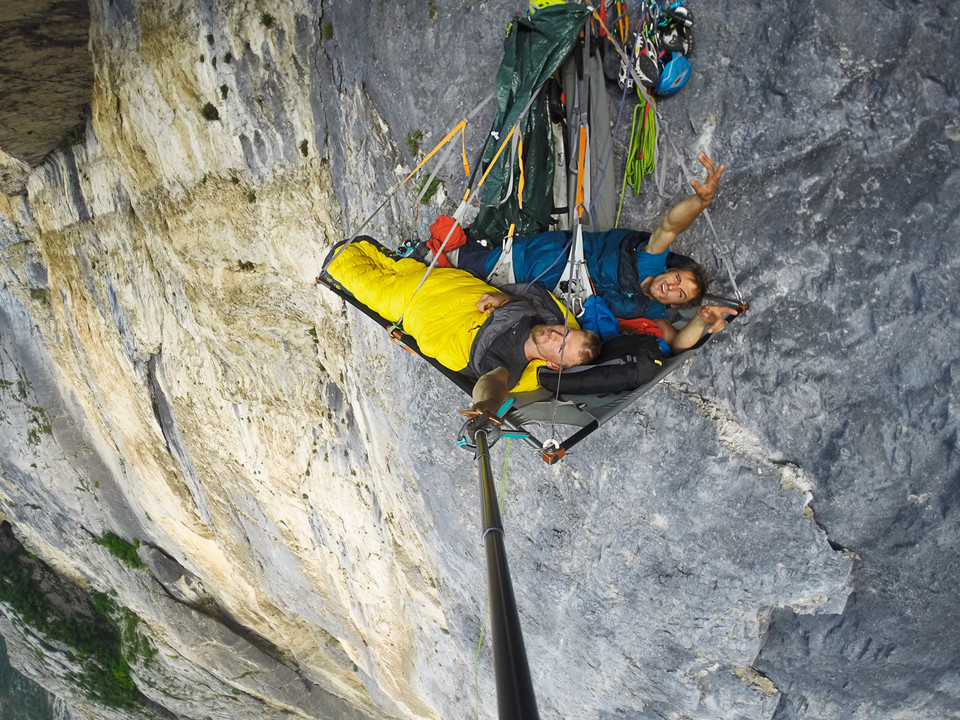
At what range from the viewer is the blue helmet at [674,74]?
11.2 ft

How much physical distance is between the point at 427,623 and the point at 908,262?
17.7ft

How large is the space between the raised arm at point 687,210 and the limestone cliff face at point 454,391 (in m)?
0.36

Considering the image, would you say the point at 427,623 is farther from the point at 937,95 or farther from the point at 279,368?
the point at 937,95

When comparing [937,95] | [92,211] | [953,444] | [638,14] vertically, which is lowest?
[953,444]

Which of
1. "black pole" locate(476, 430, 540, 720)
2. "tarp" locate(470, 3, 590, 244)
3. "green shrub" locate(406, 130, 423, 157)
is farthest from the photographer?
"green shrub" locate(406, 130, 423, 157)

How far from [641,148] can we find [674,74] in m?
0.42

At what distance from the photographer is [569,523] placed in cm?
451

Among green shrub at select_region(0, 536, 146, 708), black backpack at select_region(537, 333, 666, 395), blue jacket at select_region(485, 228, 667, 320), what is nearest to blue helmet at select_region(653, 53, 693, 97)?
blue jacket at select_region(485, 228, 667, 320)

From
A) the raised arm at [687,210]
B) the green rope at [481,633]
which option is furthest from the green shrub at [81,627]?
the raised arm at [687,210]

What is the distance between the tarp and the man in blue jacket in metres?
0.18

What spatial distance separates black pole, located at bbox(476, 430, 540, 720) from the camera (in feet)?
4.55

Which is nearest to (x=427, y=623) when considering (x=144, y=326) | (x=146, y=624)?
(x=144, y=326)

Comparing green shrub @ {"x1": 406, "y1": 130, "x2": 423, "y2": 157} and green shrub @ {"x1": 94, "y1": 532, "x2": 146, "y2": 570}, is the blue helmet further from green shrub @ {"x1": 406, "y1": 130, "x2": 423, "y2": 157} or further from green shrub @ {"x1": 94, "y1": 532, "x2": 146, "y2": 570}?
green shrub @ {"x1": 94, "y1": 532, "x2": 146, "y2": 570}

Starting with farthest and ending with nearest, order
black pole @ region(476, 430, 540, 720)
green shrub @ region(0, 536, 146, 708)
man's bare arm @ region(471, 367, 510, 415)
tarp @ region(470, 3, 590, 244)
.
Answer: green shrub @ region(0, 536, 146, 708)
tarp @ region(470, 3, 590, 244)
man's bare arm @ region(471, 367, 510, 415)
black pole @ region(476, 430, 540, 720)
